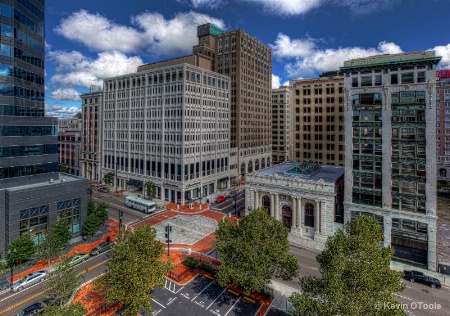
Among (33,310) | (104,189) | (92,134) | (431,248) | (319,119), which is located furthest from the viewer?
(92,134)

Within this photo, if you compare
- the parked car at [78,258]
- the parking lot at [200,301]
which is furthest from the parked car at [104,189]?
the parking lot at [200,301]

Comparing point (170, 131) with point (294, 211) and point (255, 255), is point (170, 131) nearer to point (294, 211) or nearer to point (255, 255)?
point (294, 211)

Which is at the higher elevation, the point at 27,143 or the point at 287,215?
the point at 27,143

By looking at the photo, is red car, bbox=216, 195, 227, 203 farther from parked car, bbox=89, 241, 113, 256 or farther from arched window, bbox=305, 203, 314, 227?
parked car, bbox=89, 241, 113, 256

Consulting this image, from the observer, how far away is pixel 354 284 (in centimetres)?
2269

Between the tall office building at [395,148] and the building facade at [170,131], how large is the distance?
4163 centimetres

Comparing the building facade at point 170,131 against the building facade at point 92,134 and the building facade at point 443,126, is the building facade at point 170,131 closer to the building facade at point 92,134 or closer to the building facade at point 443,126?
the building facade at point 92,134

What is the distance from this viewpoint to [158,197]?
260 feet

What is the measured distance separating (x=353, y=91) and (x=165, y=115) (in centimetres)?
4997

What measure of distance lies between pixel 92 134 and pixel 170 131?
42730mm

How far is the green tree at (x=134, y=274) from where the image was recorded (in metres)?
26.9

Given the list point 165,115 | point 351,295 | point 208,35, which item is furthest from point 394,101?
point 208,35

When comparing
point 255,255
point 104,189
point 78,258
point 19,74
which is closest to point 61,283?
point 78,258

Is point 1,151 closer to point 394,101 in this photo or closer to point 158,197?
point 158,197
